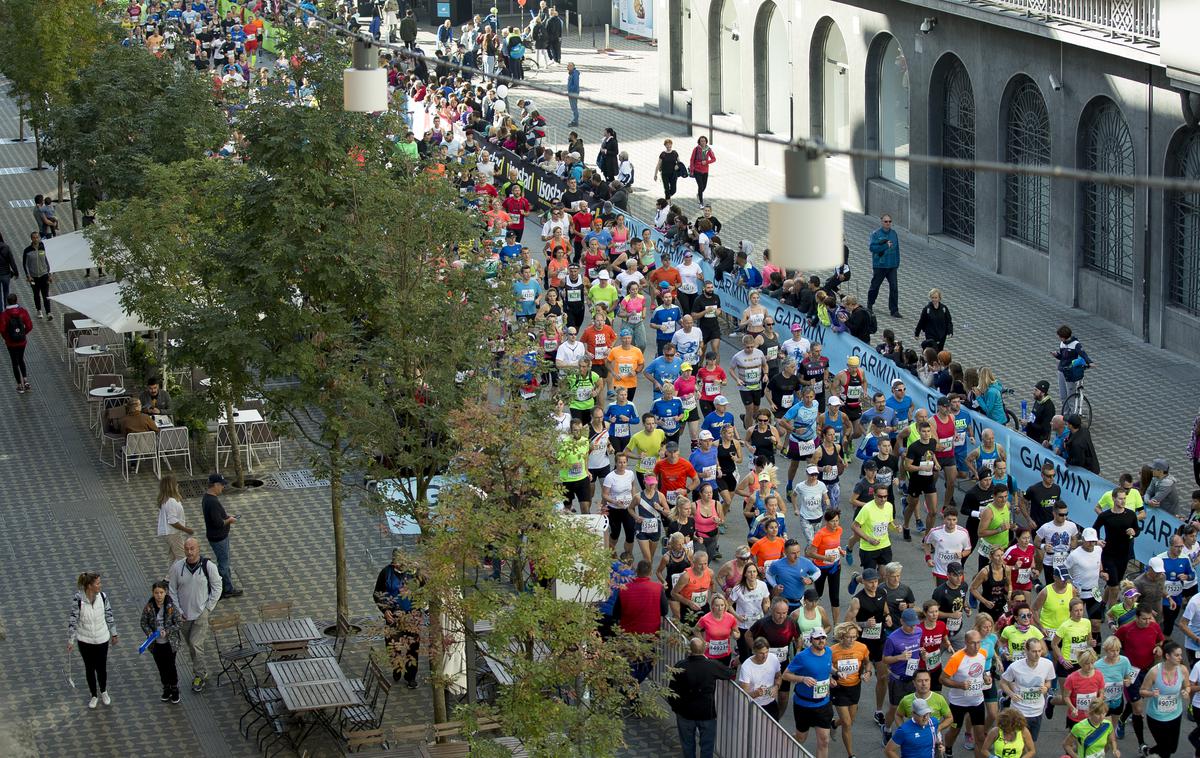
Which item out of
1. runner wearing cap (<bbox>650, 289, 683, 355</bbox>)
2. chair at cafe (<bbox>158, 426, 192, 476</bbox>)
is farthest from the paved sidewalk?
chair at cafe (<bbox>158, 426, 192, 476</bbox>)

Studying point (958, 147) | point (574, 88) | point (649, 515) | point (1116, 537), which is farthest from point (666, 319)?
point (574, 88)

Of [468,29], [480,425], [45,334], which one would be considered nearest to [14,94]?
[45,334]

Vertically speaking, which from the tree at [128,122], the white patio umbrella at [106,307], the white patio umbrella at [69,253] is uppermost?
the tree at [128,122]

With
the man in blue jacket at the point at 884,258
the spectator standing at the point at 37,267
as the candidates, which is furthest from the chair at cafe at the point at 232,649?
the spectator standing at the point at 37,267

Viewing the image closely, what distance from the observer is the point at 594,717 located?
45.4ft

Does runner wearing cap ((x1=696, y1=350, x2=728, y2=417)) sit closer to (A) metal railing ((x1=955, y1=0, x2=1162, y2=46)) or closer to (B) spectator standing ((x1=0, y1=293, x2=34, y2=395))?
(A) metal railing ((x1=955, y1=0, x2=1162, y2=46))

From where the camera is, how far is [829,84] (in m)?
38.8

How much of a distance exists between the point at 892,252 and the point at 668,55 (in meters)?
18.7

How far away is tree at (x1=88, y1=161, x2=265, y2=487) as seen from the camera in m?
18.5

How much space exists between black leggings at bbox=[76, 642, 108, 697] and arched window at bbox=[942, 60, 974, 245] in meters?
20.1

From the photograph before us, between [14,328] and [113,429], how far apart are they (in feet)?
12.1

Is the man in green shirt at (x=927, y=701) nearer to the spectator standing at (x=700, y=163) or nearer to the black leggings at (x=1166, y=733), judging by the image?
the black leggings at (x=1166, y=733)

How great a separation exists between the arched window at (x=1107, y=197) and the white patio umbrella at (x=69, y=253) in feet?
51.8

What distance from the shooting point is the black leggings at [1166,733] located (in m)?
15.4
